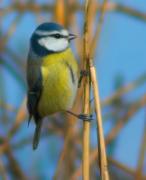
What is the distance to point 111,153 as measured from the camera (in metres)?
2.09

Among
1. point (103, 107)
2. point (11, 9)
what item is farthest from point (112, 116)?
point (11, 9)

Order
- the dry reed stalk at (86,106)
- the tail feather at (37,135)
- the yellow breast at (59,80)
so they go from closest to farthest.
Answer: the dry reed stalk at (86,106), the yellow breast at (59,80), the tail feather at (37,135)

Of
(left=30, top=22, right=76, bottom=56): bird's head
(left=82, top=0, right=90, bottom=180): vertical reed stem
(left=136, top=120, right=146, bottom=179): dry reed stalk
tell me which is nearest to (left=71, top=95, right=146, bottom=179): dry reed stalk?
(left=136, top=120, right=146, bottom=179): dry reed stalk

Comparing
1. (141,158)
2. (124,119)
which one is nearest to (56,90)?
(141,158)

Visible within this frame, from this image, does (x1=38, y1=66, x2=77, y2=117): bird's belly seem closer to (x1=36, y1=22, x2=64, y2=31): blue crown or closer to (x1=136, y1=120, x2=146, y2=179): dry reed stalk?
(x1=36, y1=22, x2=64, y2=31): blue crown

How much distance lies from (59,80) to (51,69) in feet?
0.13

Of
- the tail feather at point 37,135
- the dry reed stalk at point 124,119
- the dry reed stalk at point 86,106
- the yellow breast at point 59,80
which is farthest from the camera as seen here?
the dry reed stalk at point 124,119

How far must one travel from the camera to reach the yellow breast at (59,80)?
1563mm

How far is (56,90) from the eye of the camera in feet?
5.36

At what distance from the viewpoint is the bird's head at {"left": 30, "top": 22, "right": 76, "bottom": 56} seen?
5.16 feet

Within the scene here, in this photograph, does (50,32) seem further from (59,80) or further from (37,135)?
(37,135)

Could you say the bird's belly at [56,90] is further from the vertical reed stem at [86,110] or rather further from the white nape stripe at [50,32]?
the vertical reed stem at [86,110]

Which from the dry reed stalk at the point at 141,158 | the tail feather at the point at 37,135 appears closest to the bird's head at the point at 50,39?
the tail feather at the point at 37,135

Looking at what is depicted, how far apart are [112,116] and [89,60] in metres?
0.97
